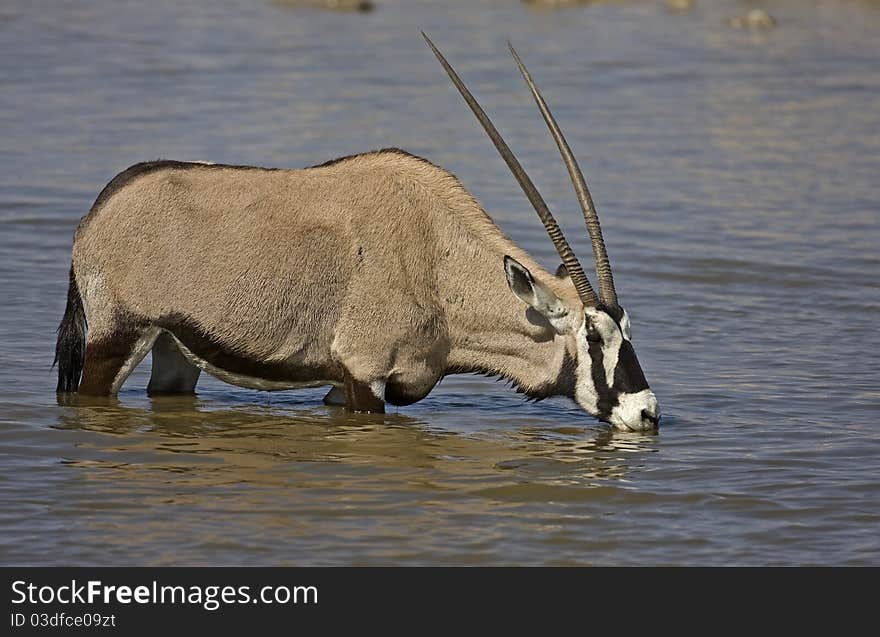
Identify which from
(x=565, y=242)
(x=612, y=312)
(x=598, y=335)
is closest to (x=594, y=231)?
→ (x=565, y=242)

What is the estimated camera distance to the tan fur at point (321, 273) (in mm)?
9391

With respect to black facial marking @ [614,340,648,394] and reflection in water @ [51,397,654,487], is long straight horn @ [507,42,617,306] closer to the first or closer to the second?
black facial marking @ [614,340,648,394]

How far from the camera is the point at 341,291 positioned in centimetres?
→ 945

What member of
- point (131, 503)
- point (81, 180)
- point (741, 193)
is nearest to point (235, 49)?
point (81, 180)

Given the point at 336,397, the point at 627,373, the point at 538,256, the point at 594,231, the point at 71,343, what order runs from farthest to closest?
the point at 538,256 < the point at 336,397 < the point at 71,343 < the point at 594,231 < the point at 627,373

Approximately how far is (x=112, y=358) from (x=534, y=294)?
2.48 meters

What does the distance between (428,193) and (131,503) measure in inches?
102

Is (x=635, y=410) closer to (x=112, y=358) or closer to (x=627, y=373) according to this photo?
(x=627, y=373)

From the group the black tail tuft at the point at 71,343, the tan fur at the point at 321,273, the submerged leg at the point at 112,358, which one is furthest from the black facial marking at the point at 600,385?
the black tail tuft at the point at 71,343

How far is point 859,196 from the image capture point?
1764cm

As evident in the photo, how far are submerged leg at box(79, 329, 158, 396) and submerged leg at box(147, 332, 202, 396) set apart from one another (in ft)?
2.37

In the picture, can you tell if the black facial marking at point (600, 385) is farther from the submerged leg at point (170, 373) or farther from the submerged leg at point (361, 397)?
the submerged leg at point (170, 373)
